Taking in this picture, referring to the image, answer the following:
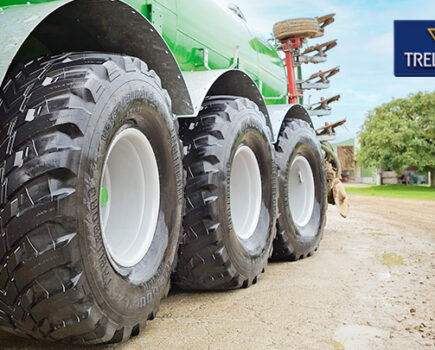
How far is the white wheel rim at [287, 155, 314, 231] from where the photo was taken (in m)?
5.71

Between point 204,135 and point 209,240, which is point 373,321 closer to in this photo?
point 209,240

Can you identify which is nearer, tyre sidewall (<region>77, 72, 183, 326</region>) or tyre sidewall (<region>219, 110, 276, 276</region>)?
tyre sidewall (<region>77, 72, 183, 326</region>)

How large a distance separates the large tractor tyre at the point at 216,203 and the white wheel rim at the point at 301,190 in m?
1.74

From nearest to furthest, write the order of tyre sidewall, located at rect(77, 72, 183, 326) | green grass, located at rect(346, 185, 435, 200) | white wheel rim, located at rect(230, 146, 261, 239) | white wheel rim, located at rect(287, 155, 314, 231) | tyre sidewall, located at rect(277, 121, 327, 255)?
tyre sidewall, located at rect(77, 72, 183, 326)
white wheel rim, located at rect(230, 146, 261, 239)
tyre sidewall, located at rect(277, 121, 327, 255)
white wheel rim, located at rect(287, 155, 314, 231)
green grass, located at rect(346, 185, 435, 200)

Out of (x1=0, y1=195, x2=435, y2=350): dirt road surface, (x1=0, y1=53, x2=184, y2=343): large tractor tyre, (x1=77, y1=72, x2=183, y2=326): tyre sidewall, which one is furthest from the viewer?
(x1=0, y1=195, x2=435, y2=350): dirt road surface

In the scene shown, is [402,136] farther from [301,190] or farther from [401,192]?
[301,190]

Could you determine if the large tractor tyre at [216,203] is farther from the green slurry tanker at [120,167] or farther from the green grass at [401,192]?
the green grass at [401,192]

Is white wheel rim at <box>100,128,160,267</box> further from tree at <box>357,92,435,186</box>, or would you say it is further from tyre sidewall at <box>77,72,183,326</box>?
tree at <box>357,92,435,186</box>

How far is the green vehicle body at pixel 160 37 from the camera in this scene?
6.73ft

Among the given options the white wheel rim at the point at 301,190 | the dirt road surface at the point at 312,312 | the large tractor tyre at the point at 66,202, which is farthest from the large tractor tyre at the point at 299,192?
the large tractor tyre at the point at 66,202

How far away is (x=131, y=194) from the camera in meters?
2.79

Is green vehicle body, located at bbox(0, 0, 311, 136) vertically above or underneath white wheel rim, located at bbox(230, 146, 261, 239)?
above

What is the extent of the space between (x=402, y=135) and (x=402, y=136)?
0.08 meters

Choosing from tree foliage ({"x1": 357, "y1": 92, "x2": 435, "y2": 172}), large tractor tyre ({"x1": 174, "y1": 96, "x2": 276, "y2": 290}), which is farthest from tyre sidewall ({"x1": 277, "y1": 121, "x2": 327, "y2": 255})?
tree foliage ({"x1": 357, "y1": 92, "x2": 435, "y2": 172})
